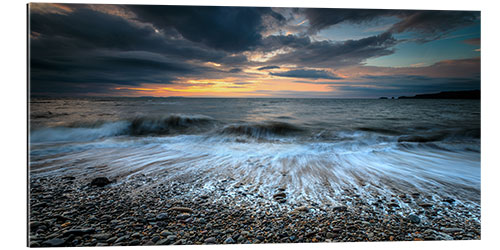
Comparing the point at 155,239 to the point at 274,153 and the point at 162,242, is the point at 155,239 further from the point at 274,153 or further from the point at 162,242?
the point at 274,153

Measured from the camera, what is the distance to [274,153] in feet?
10.6

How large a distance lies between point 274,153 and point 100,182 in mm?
2266

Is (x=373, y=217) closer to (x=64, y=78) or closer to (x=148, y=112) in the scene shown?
(x=64, y=78)

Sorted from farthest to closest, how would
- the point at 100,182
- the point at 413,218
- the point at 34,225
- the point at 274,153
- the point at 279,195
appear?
1. the point at 274,153
2. the point at 100,182
3. the point at 279,195
4. the point at 413,218
5. the point at 34,225

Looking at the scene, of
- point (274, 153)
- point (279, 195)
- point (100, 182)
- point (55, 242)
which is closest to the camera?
point (55, 242)

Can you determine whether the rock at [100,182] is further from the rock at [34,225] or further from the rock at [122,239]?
the rock at [122,239]

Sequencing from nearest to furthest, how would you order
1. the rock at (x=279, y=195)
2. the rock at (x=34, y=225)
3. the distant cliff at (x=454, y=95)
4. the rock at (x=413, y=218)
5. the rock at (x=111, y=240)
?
the rock at (x=111, y=240)
the rock at (x=34, y=225)
the rock at (x=413, y=218)
the rock at (x=279, y=195)
the distant cliff at (x=454, y=95)

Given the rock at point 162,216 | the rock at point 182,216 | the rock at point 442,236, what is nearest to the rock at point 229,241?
the rock at point 182,216

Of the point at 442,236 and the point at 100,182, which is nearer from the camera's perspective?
the point at 442,236

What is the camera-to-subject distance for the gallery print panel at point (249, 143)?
143 cm

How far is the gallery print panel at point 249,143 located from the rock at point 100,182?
11mm

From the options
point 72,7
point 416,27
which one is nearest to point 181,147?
point 72,7

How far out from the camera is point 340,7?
2123 millimetres

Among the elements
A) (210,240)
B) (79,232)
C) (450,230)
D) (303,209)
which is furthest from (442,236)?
(79,232)
